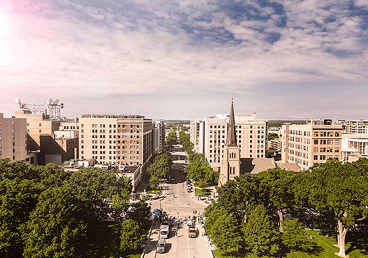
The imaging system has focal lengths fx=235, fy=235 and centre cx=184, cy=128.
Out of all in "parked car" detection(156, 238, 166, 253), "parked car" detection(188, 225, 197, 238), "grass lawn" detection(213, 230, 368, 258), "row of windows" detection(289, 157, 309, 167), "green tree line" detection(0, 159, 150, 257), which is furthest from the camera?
"row of windows" detection(289, 157, 309, 167)

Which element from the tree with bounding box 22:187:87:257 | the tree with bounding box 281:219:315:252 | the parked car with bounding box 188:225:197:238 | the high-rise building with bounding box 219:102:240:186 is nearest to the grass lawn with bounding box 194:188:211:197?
the high-rise building with bounding box 219:102:240:186

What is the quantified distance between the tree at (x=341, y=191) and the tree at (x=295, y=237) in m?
6.06

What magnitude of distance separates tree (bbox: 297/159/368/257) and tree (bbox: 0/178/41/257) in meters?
57.0

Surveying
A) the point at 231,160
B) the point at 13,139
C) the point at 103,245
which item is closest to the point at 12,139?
the point at 13,139

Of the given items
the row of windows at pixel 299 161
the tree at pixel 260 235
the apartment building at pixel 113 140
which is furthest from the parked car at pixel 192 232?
the apartment building at pixel 113 140

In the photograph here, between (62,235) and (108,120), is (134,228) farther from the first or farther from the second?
(108,120)

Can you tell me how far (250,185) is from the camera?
55844mm

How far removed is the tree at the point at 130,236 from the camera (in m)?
49.0

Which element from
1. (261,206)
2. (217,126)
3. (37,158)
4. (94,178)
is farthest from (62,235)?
(217,126)

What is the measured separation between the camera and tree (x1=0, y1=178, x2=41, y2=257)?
40.2 meters

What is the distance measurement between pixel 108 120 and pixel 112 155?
1870 centimetres

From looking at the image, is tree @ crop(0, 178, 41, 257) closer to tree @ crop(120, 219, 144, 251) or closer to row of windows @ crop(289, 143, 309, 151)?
tree @ crop(120, 219, 144, 251)

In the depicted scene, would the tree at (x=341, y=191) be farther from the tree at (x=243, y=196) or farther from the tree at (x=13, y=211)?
the tree at (x=13, y=211)

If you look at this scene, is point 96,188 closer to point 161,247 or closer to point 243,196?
point 161,247
